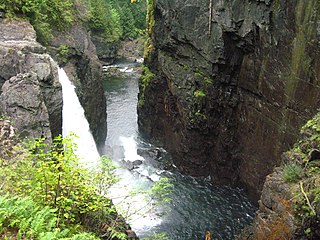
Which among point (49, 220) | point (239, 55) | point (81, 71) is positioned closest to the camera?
point (49, 220)

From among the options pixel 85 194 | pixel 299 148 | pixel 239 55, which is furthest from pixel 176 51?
pixel 85 194

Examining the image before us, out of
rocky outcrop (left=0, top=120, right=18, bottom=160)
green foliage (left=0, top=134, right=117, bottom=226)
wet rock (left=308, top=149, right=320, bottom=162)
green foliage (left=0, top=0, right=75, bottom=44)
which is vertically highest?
green foliage (left=0, top=0, right=75, bottom=44)

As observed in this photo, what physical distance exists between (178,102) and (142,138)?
658 centimetres

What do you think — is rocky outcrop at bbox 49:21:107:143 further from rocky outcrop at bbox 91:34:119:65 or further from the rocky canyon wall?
rocky outcrop at bbox 91:34:119:65

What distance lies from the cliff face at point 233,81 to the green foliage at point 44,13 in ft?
19.3

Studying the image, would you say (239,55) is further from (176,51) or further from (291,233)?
(291,233)

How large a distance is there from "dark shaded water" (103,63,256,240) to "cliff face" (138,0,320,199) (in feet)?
3.27

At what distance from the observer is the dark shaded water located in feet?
57.7

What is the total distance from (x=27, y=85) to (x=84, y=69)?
953 cm

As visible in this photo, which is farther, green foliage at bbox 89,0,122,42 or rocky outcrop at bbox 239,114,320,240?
green foliage at bbox 89,0,122,42

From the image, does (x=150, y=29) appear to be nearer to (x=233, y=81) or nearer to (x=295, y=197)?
(x=233, y=81)

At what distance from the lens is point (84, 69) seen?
72.2 ft

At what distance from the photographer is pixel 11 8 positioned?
17.3 meters

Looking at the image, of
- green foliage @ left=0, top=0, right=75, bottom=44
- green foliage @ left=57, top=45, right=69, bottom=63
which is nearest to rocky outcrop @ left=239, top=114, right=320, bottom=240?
green foliage @ left=57, top=45, right=69, bottom=63
